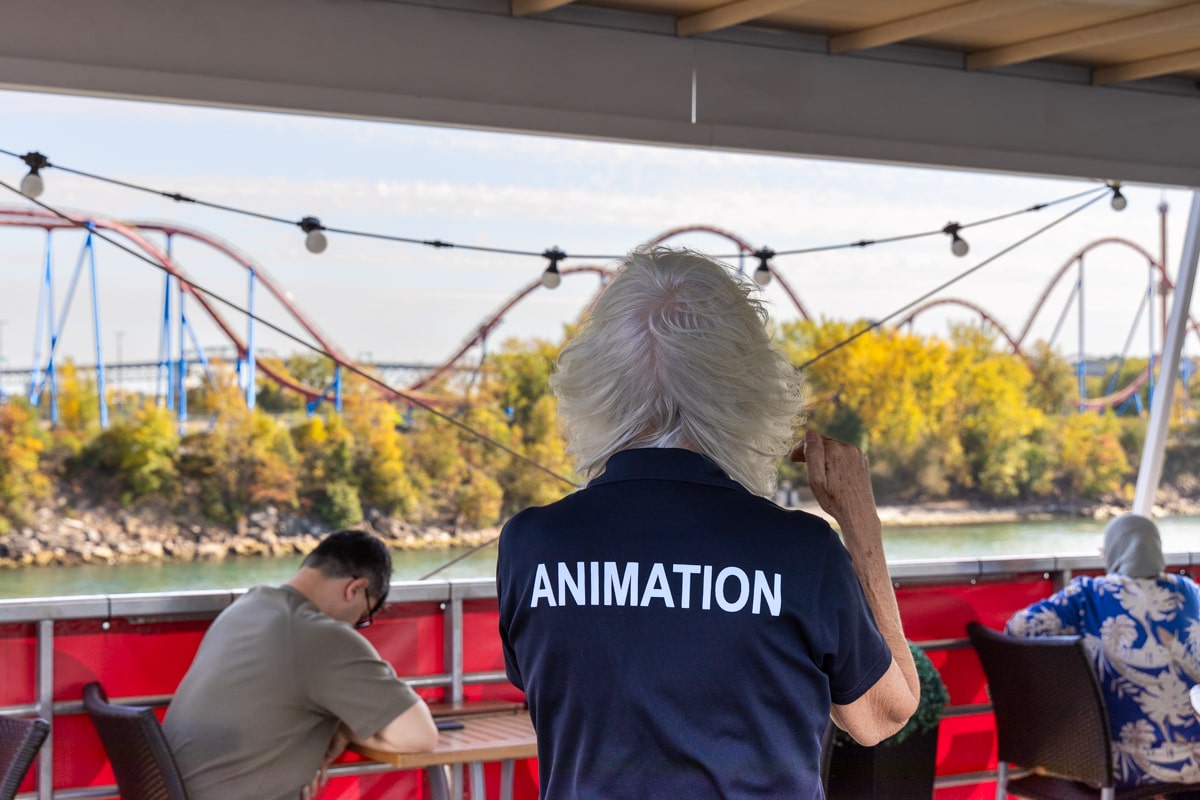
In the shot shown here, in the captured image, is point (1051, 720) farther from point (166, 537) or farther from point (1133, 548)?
point (166, 537)

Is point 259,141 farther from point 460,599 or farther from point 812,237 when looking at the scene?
point 460,599

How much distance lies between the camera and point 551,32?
3.33 metres

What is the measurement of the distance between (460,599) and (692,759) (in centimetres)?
257

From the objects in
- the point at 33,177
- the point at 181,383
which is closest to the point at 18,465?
the point at 181,383

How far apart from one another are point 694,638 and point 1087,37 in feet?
10.3

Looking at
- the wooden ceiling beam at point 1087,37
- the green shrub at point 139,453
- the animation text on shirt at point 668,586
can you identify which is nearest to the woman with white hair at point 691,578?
the animation text on shirt at point 668,586

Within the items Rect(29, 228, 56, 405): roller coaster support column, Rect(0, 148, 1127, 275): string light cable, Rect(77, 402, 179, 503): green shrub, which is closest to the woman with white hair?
Rect(0, 148, 1127, 275): string light cable

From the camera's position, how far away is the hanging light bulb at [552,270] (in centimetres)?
401

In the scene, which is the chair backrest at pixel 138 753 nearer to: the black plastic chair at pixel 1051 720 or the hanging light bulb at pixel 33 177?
the hanging light bulb at pixel 33 177

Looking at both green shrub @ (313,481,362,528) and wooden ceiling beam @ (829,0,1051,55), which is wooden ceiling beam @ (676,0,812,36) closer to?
wooden ceiling beam @ (829,0,1051,55)

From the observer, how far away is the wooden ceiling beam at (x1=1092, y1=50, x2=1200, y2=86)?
393cm

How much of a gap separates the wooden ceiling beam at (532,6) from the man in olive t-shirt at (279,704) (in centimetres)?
153

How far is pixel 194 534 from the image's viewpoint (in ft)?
74.0

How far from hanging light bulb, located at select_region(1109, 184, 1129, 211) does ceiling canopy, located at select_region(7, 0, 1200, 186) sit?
7.3 inches
